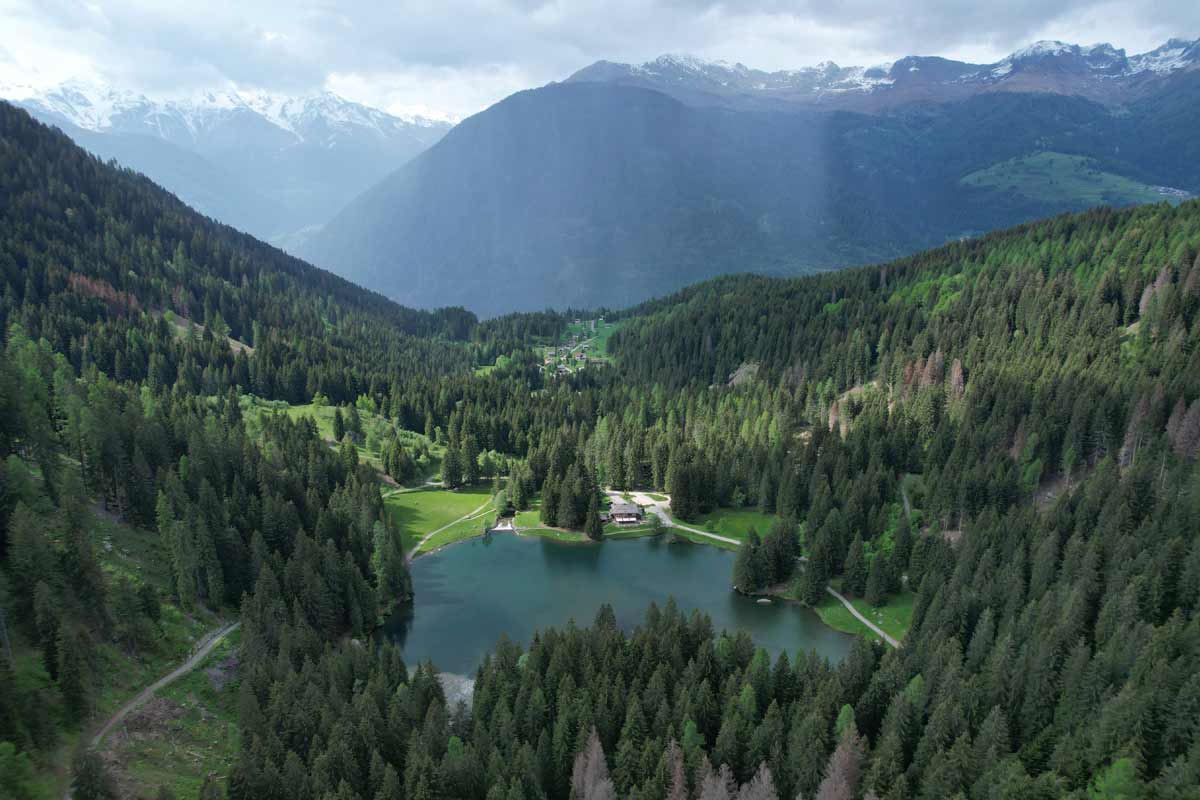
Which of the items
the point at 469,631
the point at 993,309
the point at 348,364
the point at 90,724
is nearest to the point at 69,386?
the point at 90,724

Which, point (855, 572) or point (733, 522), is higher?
point (733, 522)

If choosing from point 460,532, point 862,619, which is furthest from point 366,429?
point 862,619

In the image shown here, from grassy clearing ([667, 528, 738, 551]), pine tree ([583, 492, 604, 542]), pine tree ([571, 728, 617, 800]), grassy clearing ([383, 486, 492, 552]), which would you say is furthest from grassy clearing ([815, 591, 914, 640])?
grassy clearing ([383, 486, 492, 552])

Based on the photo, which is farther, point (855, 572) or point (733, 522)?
point (733, 522)

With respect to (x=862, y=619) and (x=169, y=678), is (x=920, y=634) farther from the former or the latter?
(x=169, y=678)

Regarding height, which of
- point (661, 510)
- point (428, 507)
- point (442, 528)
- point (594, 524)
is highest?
point (661, 510)

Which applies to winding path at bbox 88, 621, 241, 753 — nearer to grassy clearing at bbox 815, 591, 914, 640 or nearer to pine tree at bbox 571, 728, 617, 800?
pine tree at bbox 571, 728, 617, 800

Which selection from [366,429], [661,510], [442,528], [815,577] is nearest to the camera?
[815,577]
